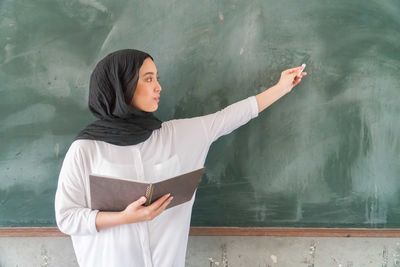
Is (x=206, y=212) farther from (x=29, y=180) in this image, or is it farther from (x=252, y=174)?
(x=29, y=180)

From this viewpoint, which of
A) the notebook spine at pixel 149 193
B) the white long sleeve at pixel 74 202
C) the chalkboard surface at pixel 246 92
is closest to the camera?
the notebook spine at pixel 149 193

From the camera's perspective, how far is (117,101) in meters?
1.38

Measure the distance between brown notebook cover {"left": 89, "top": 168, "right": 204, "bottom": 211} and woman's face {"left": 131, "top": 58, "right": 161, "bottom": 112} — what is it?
1.02ft

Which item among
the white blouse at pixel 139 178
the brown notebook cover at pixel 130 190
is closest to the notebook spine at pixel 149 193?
the brown notebook cover at pixel 130 190

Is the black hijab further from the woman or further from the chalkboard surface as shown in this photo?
the chalkboard surface

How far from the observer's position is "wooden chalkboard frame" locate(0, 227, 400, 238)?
1731 mm

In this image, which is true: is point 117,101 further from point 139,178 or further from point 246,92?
point 246,92

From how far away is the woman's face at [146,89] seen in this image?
142 centimetres

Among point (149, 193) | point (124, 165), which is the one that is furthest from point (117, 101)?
point (149, 193)

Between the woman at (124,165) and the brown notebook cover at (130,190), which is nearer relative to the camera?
the brown notebook cover at (130,190)

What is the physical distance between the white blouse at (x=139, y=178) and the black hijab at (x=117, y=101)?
4 centimetres

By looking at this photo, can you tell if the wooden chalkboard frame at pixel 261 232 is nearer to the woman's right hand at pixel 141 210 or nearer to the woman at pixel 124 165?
the woman at pixel 124 165

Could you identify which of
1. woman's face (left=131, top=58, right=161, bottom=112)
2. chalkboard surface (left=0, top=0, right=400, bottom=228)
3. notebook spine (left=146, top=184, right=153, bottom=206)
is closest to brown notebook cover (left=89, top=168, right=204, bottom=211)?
notebook spine (left=146, top=184, right=153, bottom=206)

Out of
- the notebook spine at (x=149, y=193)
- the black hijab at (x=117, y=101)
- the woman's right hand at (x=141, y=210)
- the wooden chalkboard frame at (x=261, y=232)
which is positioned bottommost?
the wooden chalkboard frame at (x=261, y=232)
